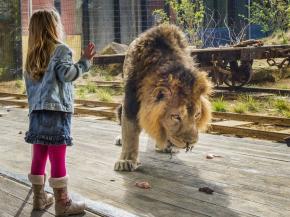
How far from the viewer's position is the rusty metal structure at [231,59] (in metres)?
10.6

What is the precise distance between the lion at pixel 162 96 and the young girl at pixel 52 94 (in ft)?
2.94

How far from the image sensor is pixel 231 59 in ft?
35.1

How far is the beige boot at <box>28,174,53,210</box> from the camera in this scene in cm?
325

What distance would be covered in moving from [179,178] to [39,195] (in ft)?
4.15

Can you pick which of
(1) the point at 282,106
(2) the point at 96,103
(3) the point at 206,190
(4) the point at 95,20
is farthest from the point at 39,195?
(4) the point at 95,20

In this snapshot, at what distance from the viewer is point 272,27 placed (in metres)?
16.8

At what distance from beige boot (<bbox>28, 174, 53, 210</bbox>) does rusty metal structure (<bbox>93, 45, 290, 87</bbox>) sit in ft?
23.7

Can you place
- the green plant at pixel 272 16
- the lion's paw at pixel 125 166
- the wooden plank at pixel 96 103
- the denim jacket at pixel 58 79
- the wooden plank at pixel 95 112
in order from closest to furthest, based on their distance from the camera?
the denim jacket at pixel 58 79 → the lion's paw at pixel 125 166 → the wooden plank at pixel 95 112 → the wooden plank at pixel 96 103 → the green plant at pixel 272 16

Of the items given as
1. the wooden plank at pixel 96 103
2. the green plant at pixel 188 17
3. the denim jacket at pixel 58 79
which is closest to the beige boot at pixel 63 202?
the denim jacket at pixel 58 79

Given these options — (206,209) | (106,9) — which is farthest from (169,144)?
(106,9)

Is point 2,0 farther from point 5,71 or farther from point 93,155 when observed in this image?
point 93,155

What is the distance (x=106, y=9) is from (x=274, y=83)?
798cm

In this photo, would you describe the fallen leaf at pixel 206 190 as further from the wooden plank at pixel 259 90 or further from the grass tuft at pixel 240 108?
the wooden plank at pixel 259 90

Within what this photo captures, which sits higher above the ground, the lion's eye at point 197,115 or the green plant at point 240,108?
the lion's eye at point 197,115
